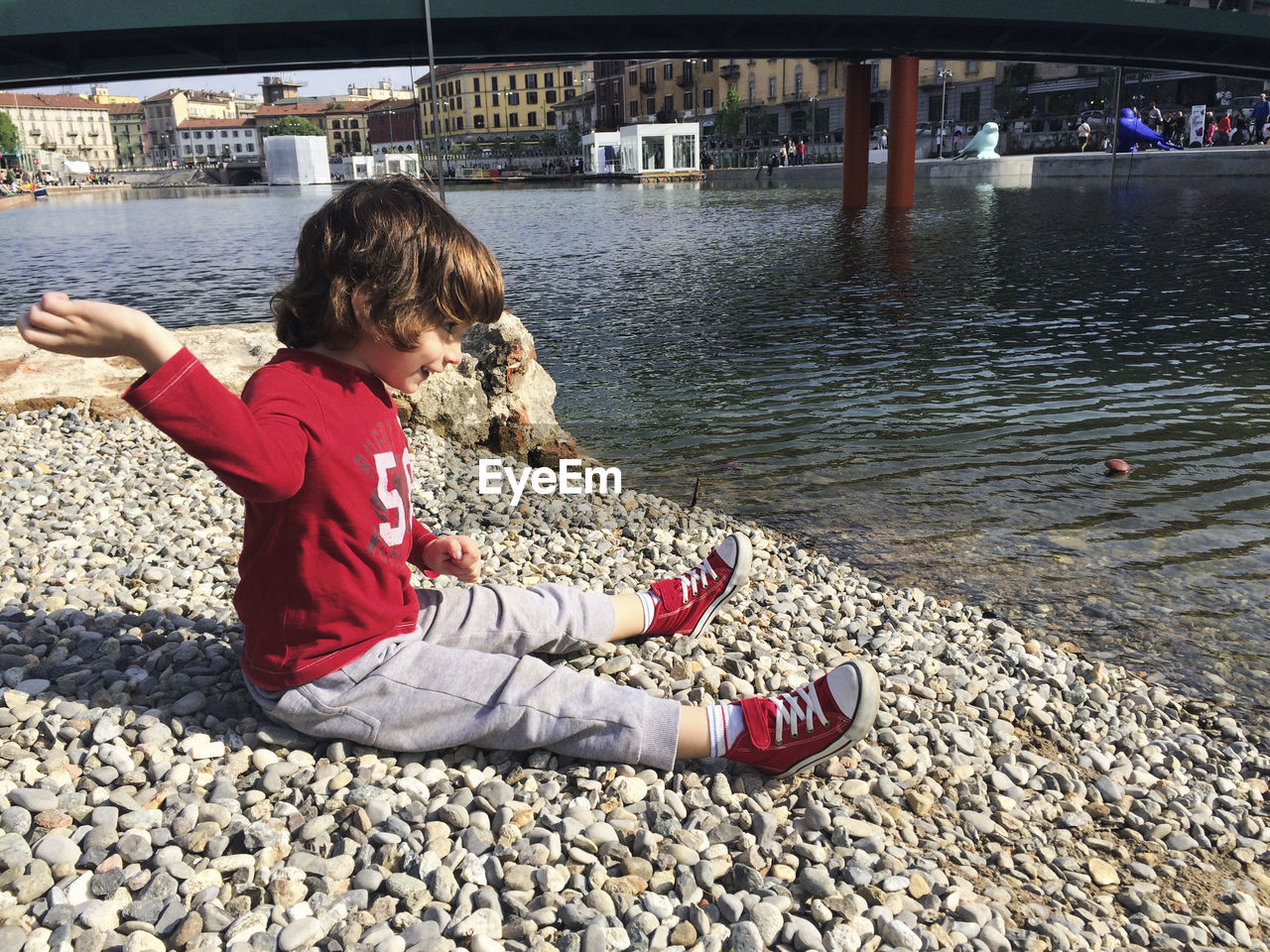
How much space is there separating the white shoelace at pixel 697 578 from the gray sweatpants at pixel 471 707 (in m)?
0.87

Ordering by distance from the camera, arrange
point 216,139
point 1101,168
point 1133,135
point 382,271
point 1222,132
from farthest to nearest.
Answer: point 216,139, point 1222,132, point 1133,135, point 1101,168, point 382,271

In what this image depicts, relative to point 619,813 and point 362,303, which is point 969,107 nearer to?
point 362,303

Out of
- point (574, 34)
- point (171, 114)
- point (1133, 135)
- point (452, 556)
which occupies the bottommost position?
point (452, 556)

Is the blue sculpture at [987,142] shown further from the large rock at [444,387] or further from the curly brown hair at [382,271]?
the curly brown hair at [382,271]

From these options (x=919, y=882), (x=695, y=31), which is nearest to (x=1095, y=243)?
(x=695, y=31)

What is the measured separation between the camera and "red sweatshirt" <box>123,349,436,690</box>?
7.18 feet

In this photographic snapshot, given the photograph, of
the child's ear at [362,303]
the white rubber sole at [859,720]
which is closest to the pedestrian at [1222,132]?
the white rubber sole at [859,720]

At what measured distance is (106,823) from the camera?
2.20 meters

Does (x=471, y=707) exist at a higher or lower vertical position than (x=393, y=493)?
lower

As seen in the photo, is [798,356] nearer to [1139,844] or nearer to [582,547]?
[582,547]

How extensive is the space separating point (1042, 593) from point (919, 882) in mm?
2680

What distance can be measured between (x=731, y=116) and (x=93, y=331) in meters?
79.4

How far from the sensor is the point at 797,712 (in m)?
2.62

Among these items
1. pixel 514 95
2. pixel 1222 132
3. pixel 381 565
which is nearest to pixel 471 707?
pixel 381 565
